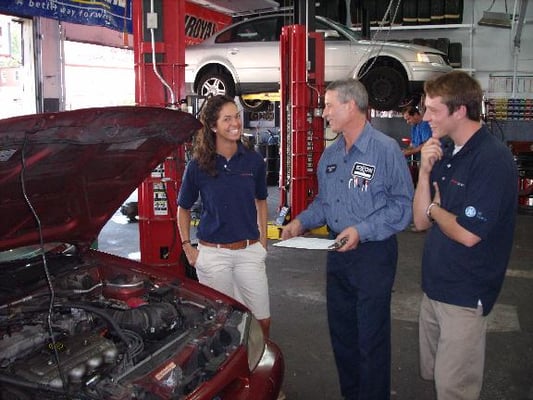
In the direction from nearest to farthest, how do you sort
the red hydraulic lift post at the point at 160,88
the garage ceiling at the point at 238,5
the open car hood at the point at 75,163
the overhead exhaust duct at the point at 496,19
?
the open car hood at the point at 75,163 < the red hydraulic lift post at the point at 160,88 < the garage ceiling at the point at 238,5 < the overhead exhaust duct at the point at 496,19

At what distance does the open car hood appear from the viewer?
5.99 feet

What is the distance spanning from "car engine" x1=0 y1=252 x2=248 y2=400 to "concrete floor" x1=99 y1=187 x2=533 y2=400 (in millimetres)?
1138

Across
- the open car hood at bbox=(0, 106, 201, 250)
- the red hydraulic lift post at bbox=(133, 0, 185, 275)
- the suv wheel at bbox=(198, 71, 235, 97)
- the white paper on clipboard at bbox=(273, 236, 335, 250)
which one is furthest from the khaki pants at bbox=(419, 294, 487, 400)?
the suv wheel at bbox=(198, 71, 235, 97)

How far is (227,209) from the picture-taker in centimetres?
311

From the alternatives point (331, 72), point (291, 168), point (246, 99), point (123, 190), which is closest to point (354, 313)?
point (123, 190)

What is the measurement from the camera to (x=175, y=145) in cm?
257


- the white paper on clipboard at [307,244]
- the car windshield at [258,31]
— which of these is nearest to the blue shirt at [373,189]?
the white paper on clipboard at [307,244]

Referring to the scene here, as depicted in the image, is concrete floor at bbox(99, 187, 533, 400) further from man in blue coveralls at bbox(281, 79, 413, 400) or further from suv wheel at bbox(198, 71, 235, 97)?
suv wheel at bbox(198, 71, 235, 97)

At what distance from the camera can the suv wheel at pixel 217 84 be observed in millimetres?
9219

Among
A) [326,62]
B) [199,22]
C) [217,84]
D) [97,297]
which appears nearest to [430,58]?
[326,62]

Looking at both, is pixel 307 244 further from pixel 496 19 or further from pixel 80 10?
pixel 496 19

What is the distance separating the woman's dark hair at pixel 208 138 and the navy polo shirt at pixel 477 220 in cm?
126

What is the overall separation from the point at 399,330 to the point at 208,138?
223 centimetres

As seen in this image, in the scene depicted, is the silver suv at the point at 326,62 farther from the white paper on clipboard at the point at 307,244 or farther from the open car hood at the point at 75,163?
Result: the open car hood at the point at 75,163
